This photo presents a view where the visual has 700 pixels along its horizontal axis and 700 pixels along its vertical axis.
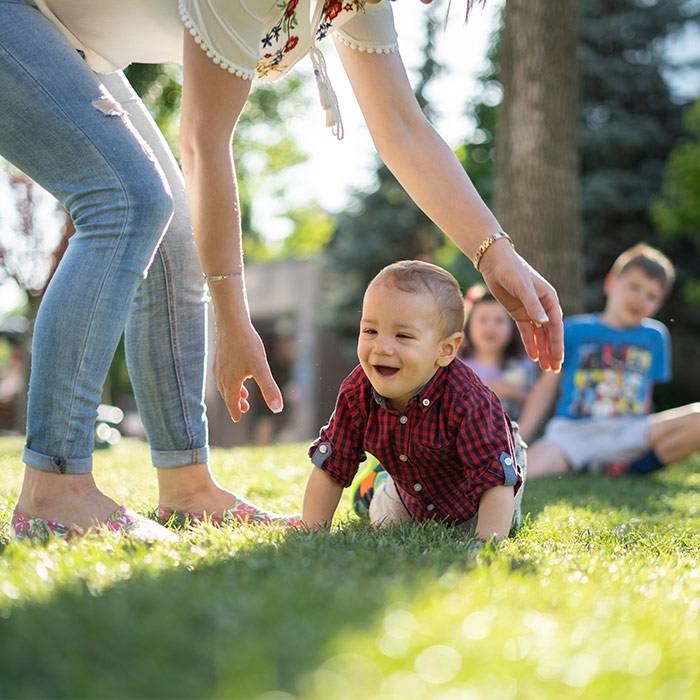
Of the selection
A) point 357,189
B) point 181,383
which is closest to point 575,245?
point 181,383

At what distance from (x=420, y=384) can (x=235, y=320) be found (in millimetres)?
584

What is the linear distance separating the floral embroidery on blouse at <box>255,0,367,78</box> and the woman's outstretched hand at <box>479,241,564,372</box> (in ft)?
2.41

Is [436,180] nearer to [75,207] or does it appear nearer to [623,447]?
[75,207]

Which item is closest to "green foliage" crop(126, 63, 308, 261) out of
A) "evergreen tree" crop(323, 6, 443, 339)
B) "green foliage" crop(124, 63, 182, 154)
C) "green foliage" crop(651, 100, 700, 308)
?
"green foliage" crop(124, 63, 182, 154)

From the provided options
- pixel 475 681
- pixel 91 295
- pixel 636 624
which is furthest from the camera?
pixel 91 295

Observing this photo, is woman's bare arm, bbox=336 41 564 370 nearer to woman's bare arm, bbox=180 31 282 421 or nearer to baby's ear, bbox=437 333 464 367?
baby's ear, bbox=437 333 464 367

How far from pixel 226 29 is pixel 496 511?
1.40 m

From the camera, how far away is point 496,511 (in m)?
2.66

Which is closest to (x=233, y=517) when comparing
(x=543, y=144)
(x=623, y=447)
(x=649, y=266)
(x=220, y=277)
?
(x=220, y=277)

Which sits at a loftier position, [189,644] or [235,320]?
[235,320]

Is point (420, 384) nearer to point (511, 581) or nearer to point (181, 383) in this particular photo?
point (181, 383)

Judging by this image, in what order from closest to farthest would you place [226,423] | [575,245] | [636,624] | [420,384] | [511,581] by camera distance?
[636,624] < [511,581] < [420,384] < [575,245] < [226,423]

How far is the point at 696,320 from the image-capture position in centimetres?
1847

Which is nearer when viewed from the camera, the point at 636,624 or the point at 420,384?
the point at 636,624
